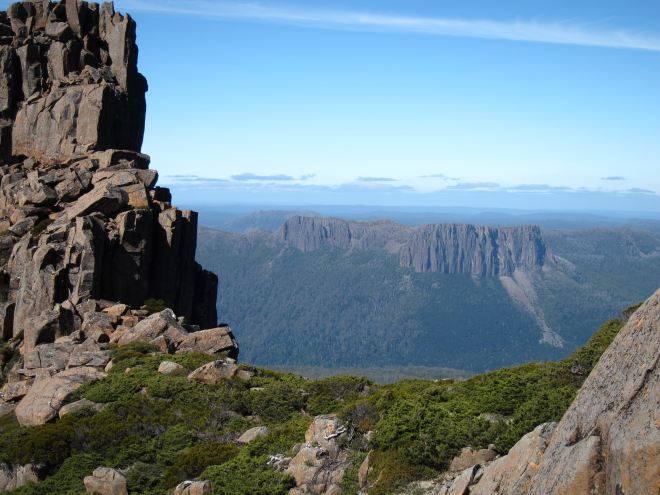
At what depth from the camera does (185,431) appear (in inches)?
1095

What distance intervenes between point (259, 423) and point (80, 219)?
26.6 metres

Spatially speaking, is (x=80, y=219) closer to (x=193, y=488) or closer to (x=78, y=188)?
(x=78, y=188)

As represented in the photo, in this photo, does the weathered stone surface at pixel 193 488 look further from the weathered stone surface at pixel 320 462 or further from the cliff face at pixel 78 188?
the cliff face at pixel 78 188

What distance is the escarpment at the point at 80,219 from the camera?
41.9 m

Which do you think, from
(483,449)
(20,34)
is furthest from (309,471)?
(20,34)

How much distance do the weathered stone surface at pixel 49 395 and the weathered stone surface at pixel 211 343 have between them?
626 centimetres

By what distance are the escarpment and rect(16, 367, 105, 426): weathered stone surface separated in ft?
0.25

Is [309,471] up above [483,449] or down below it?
below

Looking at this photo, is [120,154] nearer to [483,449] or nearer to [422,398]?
[422,398]

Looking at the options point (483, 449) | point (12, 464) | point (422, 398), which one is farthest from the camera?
point (12, 464)

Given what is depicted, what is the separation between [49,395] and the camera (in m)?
33.2

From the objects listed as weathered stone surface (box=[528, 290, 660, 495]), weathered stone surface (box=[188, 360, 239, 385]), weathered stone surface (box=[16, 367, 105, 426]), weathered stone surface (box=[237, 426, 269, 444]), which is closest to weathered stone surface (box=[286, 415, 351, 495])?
weathered stone surface (box=[237, 426, 269, 444])

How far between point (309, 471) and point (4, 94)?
65897mm

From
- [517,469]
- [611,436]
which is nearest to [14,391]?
[517,469]
